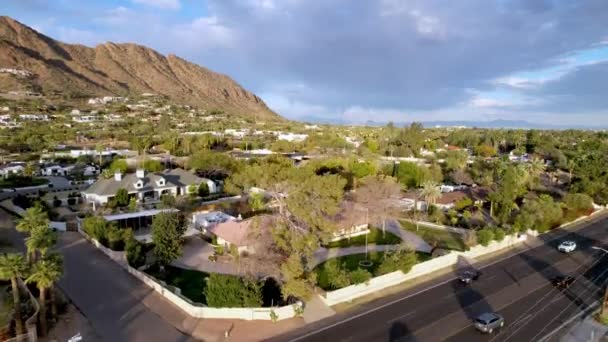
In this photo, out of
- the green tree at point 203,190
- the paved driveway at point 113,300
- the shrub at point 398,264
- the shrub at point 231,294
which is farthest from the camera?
the green tree at point 203,190

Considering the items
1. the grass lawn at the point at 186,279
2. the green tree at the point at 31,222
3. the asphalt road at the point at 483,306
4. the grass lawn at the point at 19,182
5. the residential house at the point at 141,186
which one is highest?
the green tree at the point at 31,222

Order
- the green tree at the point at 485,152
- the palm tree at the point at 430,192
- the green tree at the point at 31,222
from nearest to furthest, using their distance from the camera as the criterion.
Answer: the green tree at the point at 31,222
the palm tree at the point at 430,192
the green tree at the point at 485,152

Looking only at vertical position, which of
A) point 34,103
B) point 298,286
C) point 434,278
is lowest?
point 434,278

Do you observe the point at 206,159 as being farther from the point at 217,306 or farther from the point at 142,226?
the point at 217,306

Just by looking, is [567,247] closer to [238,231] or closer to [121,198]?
[238,231]

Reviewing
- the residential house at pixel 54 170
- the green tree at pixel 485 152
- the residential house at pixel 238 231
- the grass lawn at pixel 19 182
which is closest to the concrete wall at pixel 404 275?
the residential house at pixel 238 231

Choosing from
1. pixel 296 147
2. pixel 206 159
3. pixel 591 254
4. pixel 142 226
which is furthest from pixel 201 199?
pixel 296 147

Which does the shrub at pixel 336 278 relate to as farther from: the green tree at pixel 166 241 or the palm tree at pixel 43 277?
the palm tree at pixel 43 277
